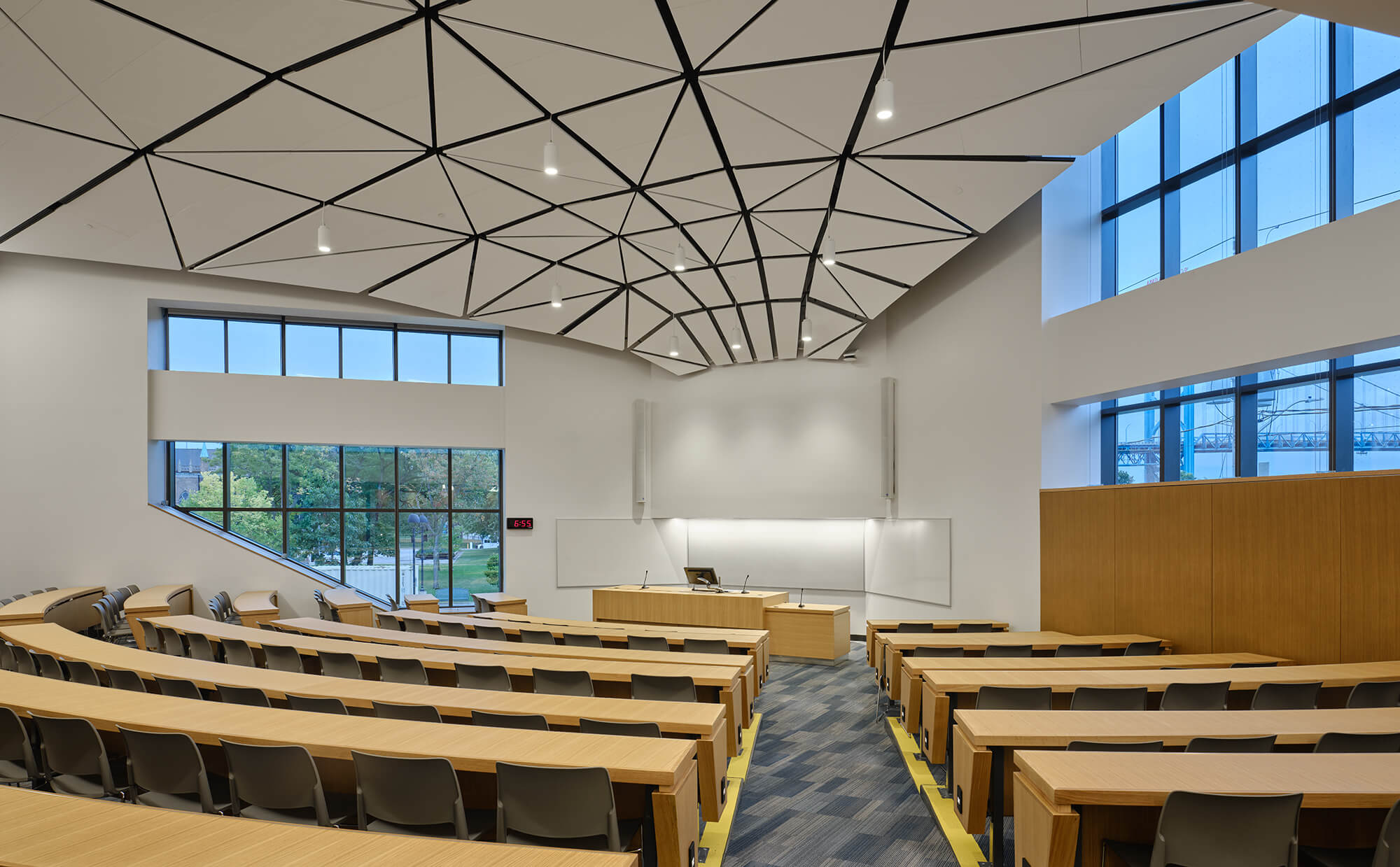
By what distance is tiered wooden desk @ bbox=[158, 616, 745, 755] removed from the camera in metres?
4.75

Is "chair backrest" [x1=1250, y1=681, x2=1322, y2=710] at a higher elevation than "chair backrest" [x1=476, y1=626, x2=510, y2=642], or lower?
higher

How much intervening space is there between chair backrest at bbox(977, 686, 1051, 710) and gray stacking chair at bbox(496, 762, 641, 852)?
2585mm

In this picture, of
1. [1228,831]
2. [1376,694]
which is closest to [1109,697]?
[1376,694]

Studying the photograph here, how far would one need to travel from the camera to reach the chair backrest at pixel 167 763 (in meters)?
3.04

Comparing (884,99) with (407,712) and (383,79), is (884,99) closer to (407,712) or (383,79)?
(383,79)

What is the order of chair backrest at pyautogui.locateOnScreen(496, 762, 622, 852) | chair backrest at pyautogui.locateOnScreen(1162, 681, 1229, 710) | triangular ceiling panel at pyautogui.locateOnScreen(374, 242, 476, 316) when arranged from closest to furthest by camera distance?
chair backrest at pyautogui.locateOnScreen(496, 762, 622, 852) < chair backrest at pyautogui.locateOnScreen(1162, 681, 1229, 710) < triangular ceiling panel at pyautogui.locateOnScreen(374, 242, 476, 316)

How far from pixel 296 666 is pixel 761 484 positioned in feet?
26.9

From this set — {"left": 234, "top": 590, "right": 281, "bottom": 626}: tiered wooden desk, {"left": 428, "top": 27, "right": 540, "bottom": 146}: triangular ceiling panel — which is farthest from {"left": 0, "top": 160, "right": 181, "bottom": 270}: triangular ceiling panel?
{"left": 234, "top": 590, "right": 281, "bottom": 626}: tiered wooden desk

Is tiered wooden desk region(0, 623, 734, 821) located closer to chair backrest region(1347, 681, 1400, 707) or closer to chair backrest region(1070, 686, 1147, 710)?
chair backrest region(1070, 686, 1147, 710)

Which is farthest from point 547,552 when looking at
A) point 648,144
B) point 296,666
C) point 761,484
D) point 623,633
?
point 648,144

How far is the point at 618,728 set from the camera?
134 inches

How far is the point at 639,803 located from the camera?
334 cm

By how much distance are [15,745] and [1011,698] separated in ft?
17.9

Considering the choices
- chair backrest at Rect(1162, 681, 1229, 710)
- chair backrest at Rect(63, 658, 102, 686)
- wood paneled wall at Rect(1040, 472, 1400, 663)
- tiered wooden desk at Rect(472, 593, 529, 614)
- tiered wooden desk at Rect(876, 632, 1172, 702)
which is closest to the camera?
chair backrest at Rect(1162, 681, 1229, 710)
